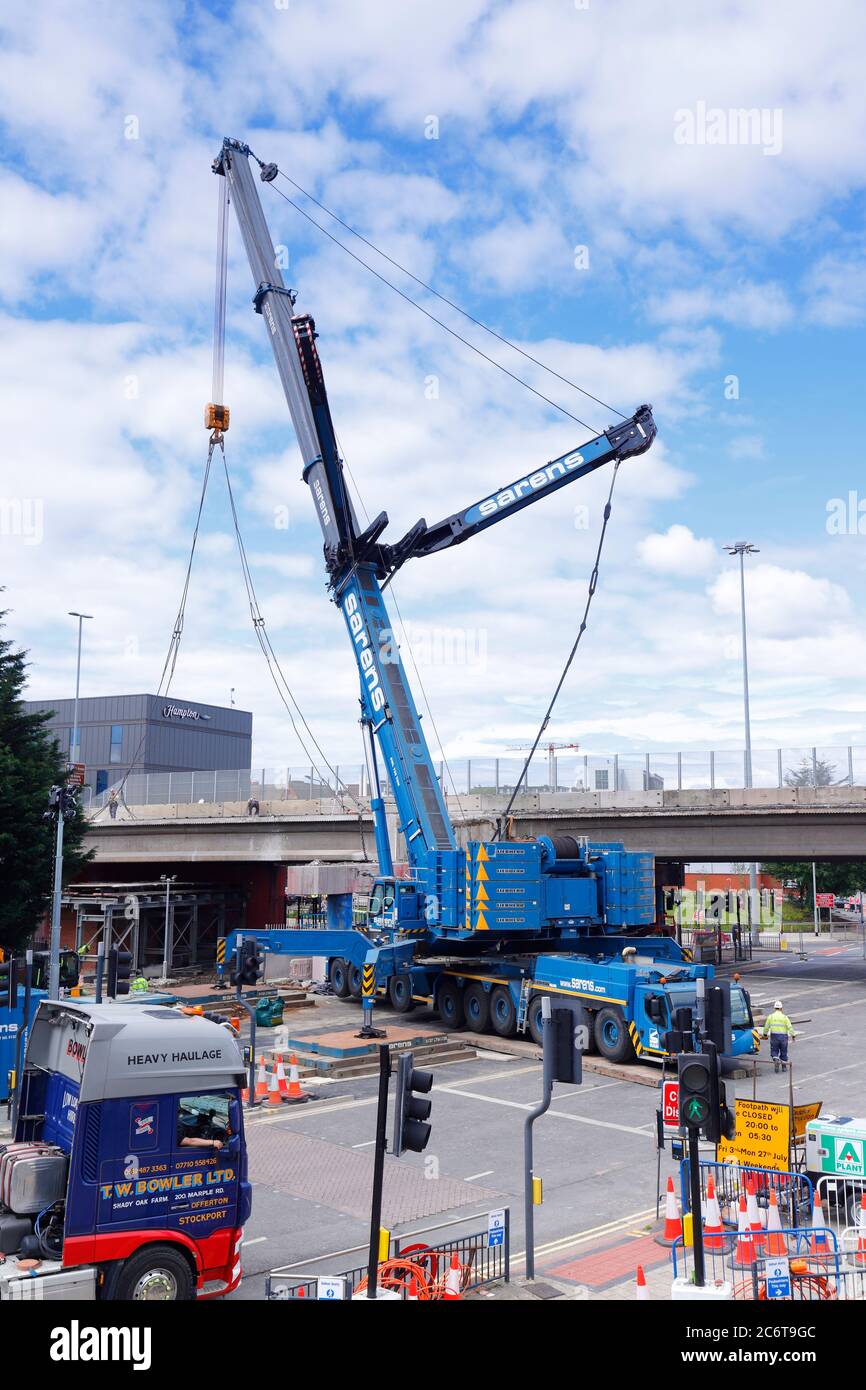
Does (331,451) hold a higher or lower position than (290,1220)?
higher

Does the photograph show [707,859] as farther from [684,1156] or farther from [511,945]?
[684,1156]

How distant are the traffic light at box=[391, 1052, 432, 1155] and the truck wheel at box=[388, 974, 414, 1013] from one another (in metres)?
19.3

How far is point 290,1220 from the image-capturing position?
14.1 meters

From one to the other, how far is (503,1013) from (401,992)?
4366 millimetres

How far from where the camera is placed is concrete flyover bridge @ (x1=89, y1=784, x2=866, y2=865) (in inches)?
1558

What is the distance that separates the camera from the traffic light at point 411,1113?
11.0 m

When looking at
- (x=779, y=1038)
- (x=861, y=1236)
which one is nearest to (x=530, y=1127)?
(x=861, y=1236)

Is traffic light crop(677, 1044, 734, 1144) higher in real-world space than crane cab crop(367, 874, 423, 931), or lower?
lower

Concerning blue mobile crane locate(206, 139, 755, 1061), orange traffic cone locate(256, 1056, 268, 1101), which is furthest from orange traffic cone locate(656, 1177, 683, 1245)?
blue mobile crane locate(206, 139, 755, 1061)

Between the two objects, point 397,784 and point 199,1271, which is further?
point 397,784

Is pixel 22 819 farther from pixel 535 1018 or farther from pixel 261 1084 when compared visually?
pixel 535 1018

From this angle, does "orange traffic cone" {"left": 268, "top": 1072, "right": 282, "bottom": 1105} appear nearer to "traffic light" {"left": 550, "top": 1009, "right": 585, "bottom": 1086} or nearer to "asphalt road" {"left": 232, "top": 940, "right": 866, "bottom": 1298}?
"asphalt road" {"left": 232, "top": 940, "right": 866, "bottom": 1298}

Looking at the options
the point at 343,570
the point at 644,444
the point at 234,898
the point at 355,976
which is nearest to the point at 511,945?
the point at 355,976
